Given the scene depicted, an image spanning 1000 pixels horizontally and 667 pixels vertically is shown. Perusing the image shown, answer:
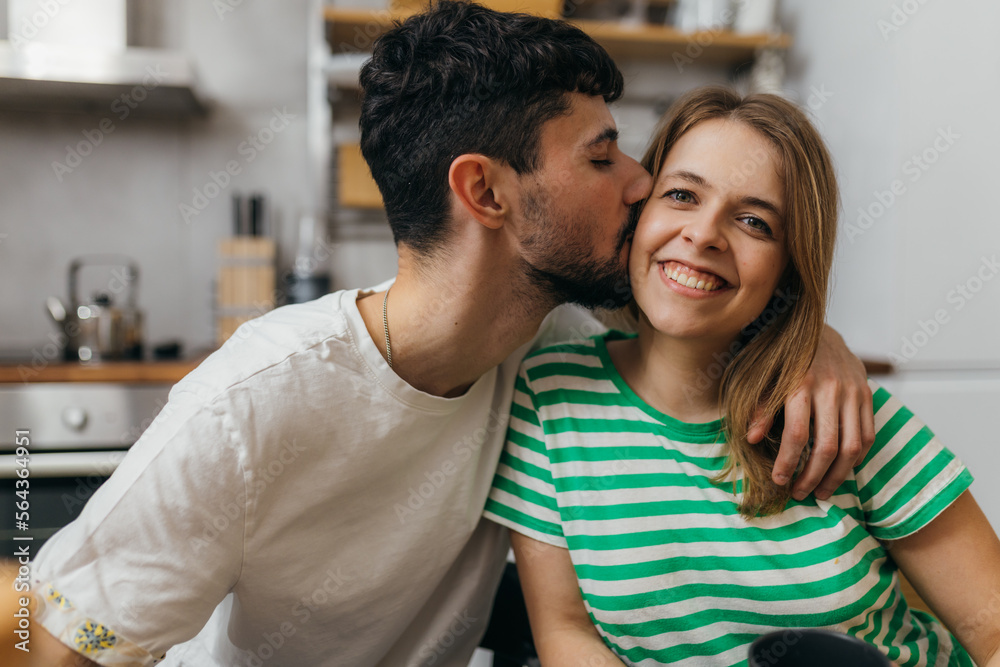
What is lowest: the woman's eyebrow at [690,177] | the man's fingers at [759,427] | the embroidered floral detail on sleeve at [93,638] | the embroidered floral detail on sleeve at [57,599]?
the embroidered floral detail on sleeve at [93,638]

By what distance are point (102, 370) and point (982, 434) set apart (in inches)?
87.0

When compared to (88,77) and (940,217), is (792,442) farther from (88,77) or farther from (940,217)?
(88,77)

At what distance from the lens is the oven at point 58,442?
1642mm

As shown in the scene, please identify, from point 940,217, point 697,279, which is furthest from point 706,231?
point 940,217

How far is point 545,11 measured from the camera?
2062mm

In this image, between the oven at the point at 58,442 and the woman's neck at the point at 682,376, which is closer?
the woman's neck at the point at 682,376

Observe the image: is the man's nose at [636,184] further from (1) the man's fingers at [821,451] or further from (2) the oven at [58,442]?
(2) the oven at [58,442]

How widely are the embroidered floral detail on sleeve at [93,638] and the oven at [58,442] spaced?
1.09 metres

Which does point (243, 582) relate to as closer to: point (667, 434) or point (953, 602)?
point (667, 434)

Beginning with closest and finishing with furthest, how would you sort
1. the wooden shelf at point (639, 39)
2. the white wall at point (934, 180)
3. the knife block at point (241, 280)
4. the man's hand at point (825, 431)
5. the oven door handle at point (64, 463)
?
the man's hand at point (825, 431) → the oven door handle at point (64, 463) → the white wall at point (934, 180) → the wooden shelf at point (639, 39) → the knife block at point (241, 280)

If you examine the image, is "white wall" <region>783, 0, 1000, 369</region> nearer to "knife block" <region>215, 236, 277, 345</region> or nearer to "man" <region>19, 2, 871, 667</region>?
"man" <region>19, 2, 871, 667</region>

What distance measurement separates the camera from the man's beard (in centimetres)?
87

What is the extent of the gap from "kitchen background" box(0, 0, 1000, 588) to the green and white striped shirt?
49.0 inches

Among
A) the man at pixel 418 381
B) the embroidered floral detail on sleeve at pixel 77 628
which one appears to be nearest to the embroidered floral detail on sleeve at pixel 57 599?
the embroidered floral detail on sleeve at pixel 77 628
